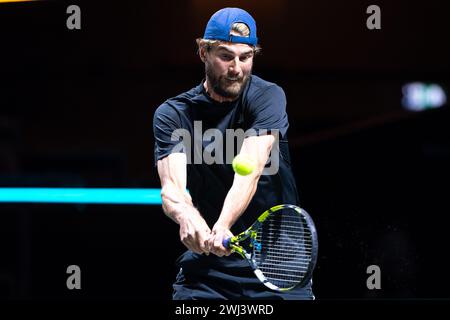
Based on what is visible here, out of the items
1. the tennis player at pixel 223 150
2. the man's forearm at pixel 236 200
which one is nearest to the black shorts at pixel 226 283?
the tennis player at pixel 223 150

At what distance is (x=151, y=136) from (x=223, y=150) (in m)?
0.90

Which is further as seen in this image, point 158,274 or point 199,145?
point 158,274

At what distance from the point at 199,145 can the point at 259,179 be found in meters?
0.18

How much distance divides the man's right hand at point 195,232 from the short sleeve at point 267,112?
0.29 meters

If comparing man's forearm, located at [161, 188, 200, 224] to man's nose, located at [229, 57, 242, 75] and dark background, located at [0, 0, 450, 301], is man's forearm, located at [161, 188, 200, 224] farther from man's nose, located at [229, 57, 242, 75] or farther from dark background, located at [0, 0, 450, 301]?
dark background, located at [0, 0, 450, 301]

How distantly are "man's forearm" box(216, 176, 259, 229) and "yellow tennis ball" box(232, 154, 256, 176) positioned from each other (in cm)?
4

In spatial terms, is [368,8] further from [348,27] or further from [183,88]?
[183,88]

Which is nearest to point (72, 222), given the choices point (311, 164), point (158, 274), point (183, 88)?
point (158, 274)

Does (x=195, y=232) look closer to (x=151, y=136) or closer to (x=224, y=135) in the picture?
(x=224, y=135)

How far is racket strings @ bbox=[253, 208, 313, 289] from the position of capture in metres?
2.19

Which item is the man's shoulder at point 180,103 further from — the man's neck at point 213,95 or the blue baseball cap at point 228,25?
the blue baseball cap at point 228,25

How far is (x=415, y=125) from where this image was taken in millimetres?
3037

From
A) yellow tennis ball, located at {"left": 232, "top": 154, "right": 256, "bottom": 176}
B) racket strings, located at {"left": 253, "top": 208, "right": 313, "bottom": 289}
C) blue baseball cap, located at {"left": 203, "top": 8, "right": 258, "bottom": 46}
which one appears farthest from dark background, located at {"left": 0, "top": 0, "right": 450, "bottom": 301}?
yellow tennis ball, located at {"left": 232, "top": 154, "right": 256, "bottom": 176}

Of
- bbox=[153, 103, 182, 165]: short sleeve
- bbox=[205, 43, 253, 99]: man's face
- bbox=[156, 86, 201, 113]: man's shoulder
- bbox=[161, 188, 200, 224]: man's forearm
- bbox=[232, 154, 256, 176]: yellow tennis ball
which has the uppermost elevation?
bbox=[205, 43, 253, 99]: man's face
